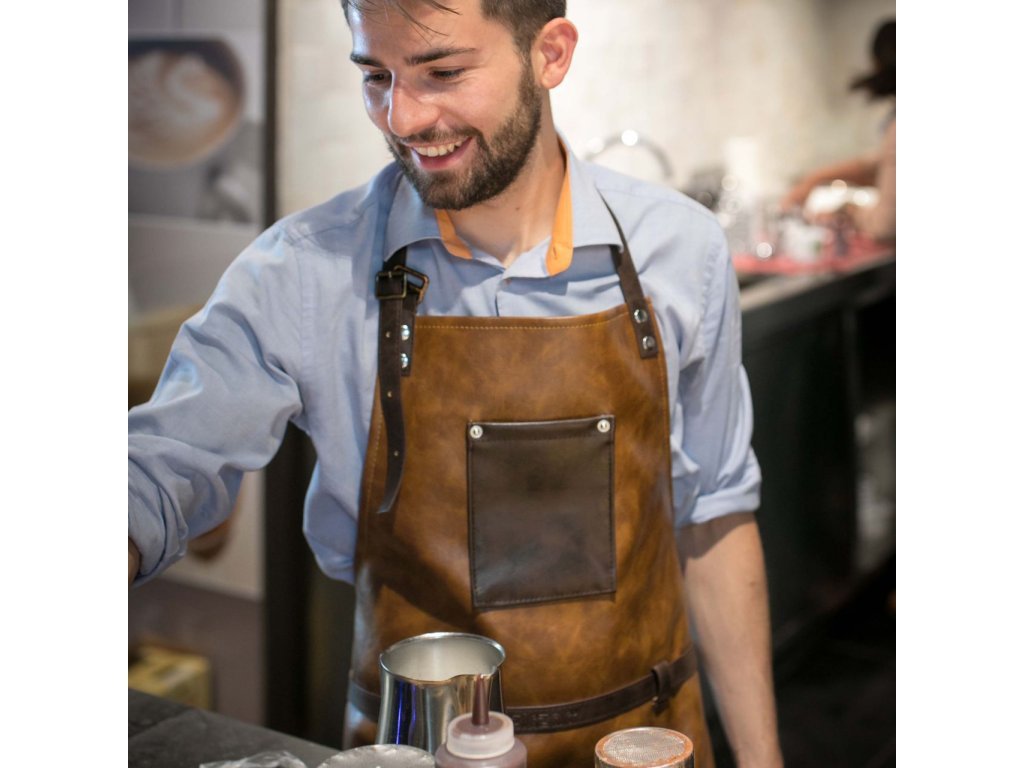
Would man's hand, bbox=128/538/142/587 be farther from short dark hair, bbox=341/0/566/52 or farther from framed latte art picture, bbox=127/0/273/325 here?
framed latte art picture, bbox=127/0/273/325

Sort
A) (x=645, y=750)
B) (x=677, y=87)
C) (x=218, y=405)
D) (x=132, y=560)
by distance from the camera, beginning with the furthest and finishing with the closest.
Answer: (x=677, y=87) → (x=218, y=405) → (x=132, y=560) → (x=645, y=750)

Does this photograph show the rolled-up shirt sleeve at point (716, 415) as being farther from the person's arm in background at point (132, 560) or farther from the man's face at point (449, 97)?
the person's arm in background at point (132, 560)

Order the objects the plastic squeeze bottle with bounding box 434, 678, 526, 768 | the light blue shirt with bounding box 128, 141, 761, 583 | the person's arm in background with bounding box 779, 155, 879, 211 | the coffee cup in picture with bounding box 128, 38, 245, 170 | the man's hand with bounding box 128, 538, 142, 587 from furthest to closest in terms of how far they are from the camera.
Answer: the person's arm in background with bounding box 779, 155, 879, 211 → the coffee cup in picture with bounding box 128, 38, 245, 170 → the light blue shirt with bounding box 128, 141, 761, 583 → the man's hand with bounding box 128, 538, 142, 587 → the plastic squeeze bottle with bounding box 434, 678, 526, 768

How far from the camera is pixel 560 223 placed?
1.50m

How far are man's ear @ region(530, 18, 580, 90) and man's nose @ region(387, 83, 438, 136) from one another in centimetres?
15

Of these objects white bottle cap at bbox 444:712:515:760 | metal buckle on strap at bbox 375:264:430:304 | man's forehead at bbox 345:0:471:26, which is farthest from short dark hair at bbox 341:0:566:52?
white bottle cap at bbox 444:712:515:760

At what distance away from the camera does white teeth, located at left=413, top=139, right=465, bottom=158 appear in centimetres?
134

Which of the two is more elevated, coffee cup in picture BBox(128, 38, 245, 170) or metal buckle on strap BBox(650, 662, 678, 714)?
coffee cup in picture BBox(128, 38, 245, 170)

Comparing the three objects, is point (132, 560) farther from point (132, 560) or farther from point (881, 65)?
point (881, 65)

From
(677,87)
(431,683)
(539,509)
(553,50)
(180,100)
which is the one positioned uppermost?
(677,87)

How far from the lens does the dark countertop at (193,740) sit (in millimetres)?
1327

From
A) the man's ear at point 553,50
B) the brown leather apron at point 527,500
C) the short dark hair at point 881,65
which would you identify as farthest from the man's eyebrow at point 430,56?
the short dark hair at point 881,65

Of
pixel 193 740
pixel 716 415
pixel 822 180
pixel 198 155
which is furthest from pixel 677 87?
pixel 193 740

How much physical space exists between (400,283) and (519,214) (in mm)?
169
